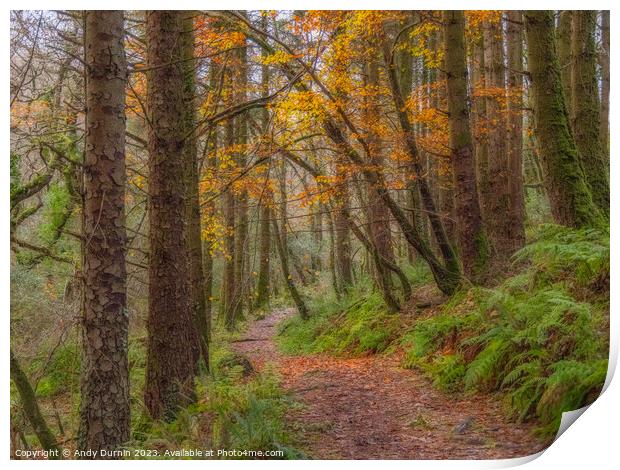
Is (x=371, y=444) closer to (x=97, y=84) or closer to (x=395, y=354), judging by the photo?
(x=395, y=354)

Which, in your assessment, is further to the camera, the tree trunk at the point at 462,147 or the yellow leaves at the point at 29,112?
the tree trunk at the point at 462,147

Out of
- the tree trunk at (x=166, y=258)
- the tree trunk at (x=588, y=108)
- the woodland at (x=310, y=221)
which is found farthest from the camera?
the tree trunk at (x=588, y=108)

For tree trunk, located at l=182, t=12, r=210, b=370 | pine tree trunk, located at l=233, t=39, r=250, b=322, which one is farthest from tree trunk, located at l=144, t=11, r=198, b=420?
pine tree trunk, located at l=233, t=39, r=250, b=322

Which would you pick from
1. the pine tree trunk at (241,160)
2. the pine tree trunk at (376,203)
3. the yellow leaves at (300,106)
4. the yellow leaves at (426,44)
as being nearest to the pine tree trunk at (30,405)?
the pine tree trunk at (241,160)

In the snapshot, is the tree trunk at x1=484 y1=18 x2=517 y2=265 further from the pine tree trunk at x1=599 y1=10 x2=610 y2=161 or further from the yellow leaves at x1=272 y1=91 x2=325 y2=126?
the yellow leaves at x1=272 y1=91 x2=325 y2=126

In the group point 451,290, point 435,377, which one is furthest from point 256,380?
point 451,290

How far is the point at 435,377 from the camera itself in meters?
5.11

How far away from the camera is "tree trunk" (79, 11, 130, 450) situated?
382 cm

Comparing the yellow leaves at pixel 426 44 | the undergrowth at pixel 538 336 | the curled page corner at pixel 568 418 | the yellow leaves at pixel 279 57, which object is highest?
the yellow leaves at pixel 426 44

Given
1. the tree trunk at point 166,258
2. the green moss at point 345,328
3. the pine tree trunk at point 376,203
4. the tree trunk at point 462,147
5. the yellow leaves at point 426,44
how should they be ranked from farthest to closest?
the yellow leaves at point 426,44, the green moss at point 345,328, the pine tree trunk at point 376,203, the tree trunk at point 462,147, the tree trunk at point 166,258

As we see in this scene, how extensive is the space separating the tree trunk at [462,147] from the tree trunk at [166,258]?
3492mm

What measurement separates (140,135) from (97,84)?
3444 millimetres

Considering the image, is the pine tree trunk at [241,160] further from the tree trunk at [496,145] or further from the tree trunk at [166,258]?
the tree trunk at [496,145]

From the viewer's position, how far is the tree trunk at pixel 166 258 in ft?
15.3
